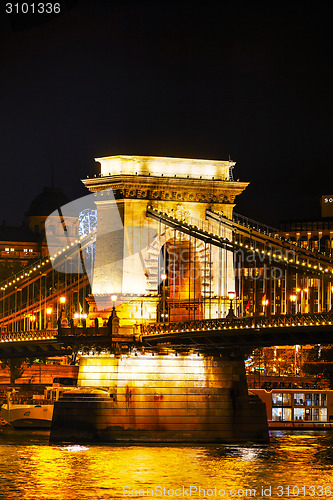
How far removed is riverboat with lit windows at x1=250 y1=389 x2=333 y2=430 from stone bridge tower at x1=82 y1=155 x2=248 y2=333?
13.9 meters

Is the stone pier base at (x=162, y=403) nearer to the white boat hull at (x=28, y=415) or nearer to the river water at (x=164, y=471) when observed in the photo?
the river water at (x=164, y=471)

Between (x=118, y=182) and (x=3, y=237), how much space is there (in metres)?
105

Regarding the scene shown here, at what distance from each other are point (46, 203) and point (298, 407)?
100144 mm

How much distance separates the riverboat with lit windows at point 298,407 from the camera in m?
89.4

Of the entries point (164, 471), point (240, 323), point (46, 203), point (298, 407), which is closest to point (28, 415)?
point (298, 407)

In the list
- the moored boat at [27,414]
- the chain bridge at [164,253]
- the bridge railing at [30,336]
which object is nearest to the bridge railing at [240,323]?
the chain bridge at [164,253]

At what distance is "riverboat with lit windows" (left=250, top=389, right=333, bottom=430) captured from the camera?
8938cm

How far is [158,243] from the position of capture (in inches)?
2980

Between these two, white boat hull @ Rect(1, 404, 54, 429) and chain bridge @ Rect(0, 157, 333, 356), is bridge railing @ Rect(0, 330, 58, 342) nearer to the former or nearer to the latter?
chain bridge @ Rect(0, 157, 333, 356)

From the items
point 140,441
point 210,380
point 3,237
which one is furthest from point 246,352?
point 3,237

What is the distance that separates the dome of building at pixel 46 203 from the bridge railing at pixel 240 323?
11476cm

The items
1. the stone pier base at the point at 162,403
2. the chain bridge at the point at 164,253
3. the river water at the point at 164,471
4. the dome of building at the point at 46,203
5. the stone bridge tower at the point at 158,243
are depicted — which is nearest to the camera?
the river water at the point at 164,471

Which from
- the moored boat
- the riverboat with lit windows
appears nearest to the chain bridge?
the moored boat

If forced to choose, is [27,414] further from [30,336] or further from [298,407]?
[298,407]
